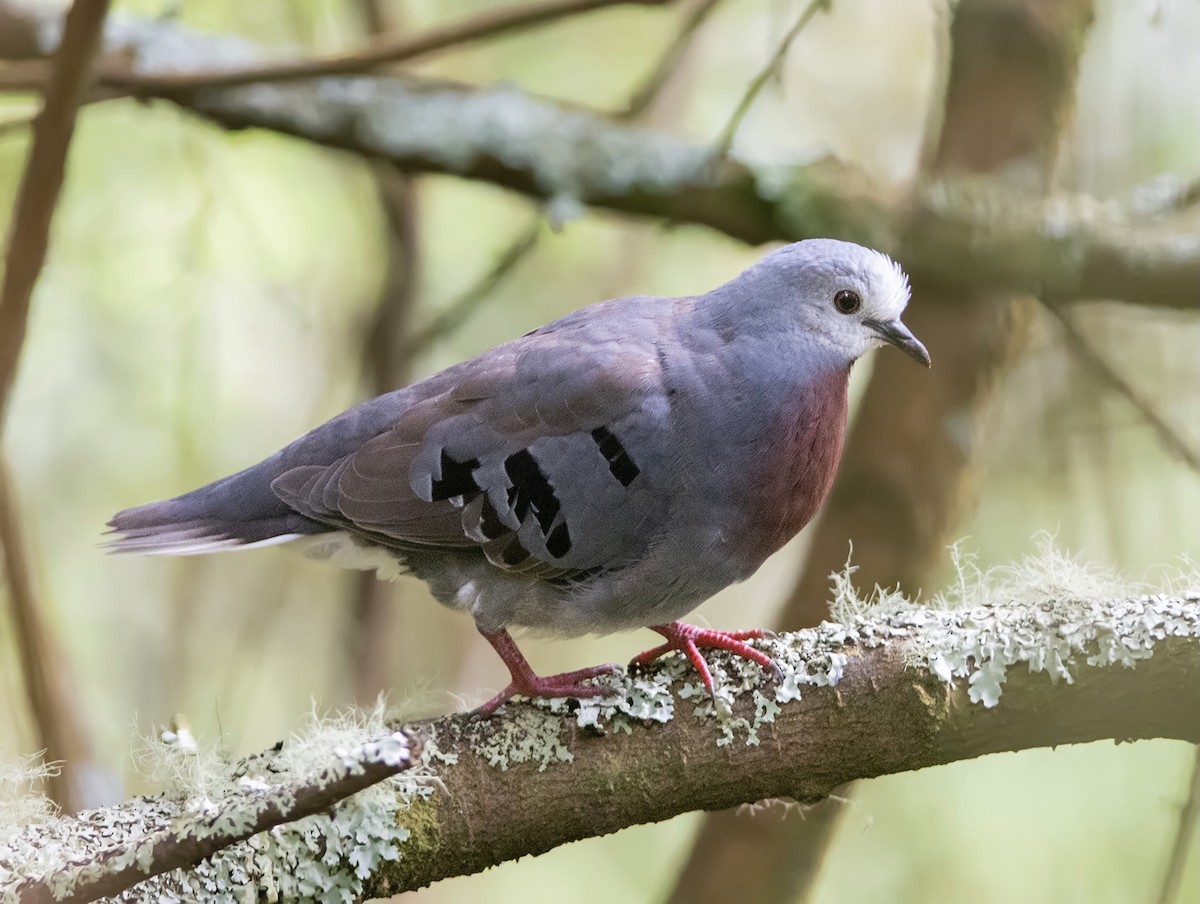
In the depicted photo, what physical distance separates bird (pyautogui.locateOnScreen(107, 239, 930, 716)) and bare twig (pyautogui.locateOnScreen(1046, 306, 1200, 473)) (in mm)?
589

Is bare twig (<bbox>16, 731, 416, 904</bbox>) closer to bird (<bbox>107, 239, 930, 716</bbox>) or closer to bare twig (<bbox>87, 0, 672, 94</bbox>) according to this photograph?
bird (<bbox>107, 239, 930, 716</bbox>)

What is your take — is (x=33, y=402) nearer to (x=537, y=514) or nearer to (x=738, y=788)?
(x=537, y=514)

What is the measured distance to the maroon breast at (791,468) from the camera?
7.72ft

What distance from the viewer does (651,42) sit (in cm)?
505

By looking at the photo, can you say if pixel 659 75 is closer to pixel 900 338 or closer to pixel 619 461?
pixel 900 338

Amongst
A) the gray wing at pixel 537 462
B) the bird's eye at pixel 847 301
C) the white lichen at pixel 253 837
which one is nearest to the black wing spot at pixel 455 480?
the gray wing at pixel 537 462

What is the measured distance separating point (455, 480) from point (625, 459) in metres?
0.37

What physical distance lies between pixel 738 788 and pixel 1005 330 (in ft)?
5.95

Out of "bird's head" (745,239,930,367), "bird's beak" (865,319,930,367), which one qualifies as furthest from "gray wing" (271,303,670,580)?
"bird's beak" (865,319,930,367)

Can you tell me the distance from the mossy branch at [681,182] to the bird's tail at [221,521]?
3.34 ft

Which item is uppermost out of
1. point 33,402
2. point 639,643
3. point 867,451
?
point 867,451

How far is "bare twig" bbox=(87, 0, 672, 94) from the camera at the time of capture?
2811mm

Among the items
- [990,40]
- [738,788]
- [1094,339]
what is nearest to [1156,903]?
[738,788]

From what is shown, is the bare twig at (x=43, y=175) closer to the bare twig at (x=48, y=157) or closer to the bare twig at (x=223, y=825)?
the bare twig at (x=48, y=157)
